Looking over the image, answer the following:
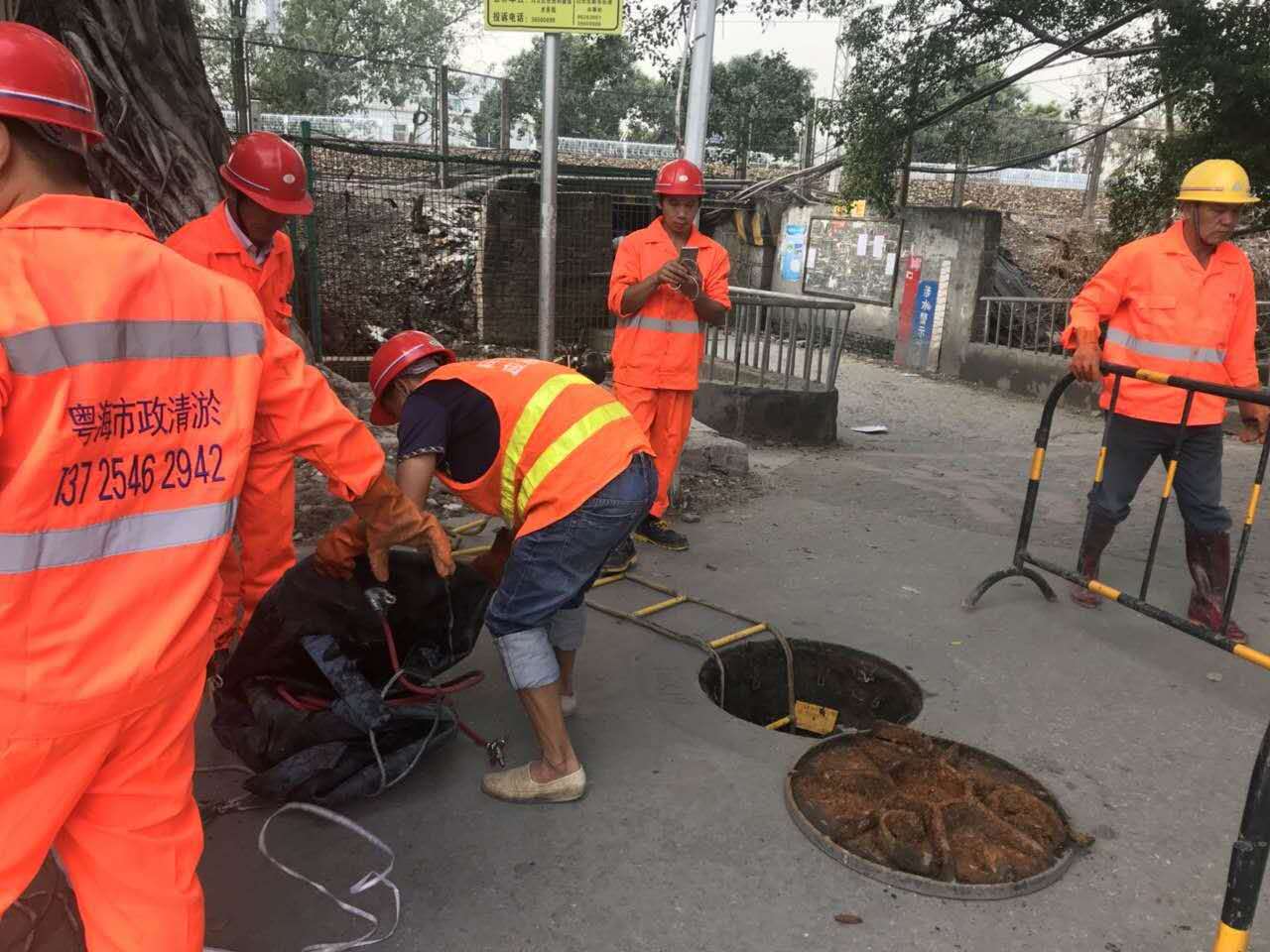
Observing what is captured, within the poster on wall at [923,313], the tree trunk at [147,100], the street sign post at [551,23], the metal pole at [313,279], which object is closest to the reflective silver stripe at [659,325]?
the street sign post at [551,23]

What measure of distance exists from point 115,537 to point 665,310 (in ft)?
12.0

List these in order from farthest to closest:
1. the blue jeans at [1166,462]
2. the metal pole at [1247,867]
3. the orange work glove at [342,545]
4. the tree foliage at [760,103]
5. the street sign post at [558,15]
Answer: the tree foliage at [760,103]
the street sign post at [558,15]
the blue jeans at [1166,462]
the orange work glove at [342,545]
the metal pole at [1247,867]

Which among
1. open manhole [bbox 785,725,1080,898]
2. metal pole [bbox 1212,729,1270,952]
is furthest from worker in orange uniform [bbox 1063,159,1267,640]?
metal pole [bbox 1212,729,1270,952]

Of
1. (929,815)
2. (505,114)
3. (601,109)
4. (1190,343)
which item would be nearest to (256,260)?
(929,815)

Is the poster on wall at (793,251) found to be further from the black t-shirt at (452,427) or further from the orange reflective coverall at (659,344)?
the black t-shirt at (452,427)

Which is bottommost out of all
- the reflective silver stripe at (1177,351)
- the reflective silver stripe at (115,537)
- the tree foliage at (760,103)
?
the reflective silver stripe at (115,537)

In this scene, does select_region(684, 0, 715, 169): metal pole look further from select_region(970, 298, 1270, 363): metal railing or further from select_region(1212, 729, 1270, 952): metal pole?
select_region(970, 298, 1270, 363): metal railing

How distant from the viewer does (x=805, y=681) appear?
396 cm

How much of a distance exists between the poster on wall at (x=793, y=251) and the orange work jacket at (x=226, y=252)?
11522mm

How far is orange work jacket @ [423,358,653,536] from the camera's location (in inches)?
103

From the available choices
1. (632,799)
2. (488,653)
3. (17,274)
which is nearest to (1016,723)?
(632,799)

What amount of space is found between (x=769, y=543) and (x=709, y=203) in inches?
421

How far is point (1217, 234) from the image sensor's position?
3947 mm

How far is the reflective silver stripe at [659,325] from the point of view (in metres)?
4.82
